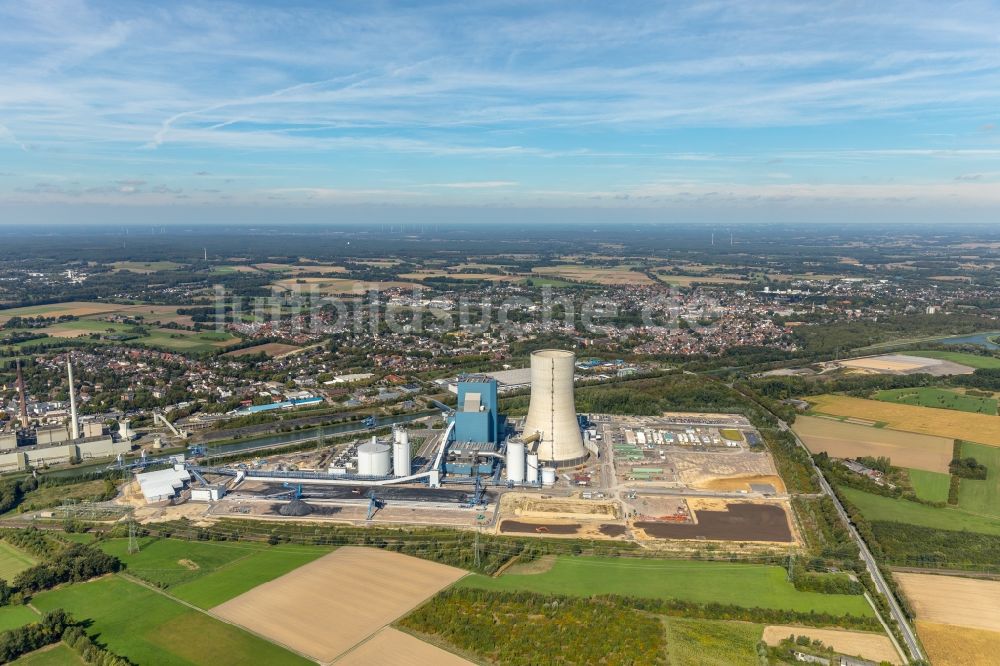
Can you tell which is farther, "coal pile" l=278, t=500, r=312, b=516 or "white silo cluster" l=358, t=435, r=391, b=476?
"white silo cluster" l=358, t=435, r=391, b=476

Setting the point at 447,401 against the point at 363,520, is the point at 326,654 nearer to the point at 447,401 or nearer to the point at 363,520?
the point at 363,520

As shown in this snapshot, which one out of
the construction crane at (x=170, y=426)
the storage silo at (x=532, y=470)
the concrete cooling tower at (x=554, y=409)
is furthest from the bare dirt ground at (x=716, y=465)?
the construction crane at (x=170, y=426)

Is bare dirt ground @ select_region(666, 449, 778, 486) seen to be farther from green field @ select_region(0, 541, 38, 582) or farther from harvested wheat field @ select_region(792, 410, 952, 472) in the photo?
green field @ select_region(0, 541, 38, 582)

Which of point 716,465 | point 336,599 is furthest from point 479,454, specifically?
point 336,599

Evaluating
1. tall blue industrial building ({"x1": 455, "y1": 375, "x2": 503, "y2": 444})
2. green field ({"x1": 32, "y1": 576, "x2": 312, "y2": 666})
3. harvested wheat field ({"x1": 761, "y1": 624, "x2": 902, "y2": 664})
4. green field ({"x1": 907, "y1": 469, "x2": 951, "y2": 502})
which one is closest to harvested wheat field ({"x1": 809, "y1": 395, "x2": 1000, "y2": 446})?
green field ({"x1": 907, "y1": 469, "x2": 951, "y2": 502})

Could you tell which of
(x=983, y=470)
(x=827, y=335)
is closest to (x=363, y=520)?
(x=983, y=470)
